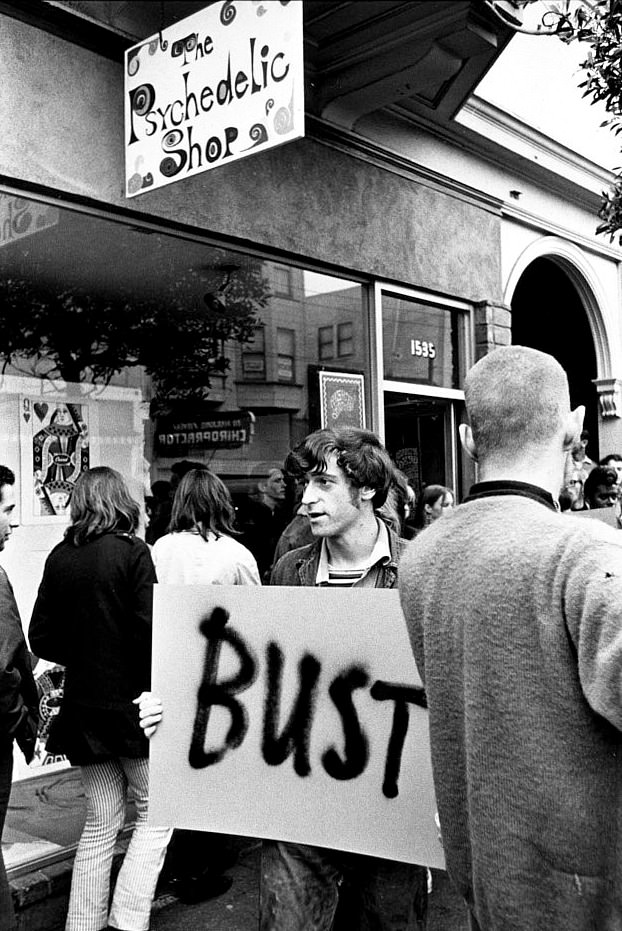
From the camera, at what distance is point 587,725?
1570 mm

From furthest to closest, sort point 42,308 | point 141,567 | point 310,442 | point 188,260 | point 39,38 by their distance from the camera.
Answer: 1. point 188,260
2. point 42,308
3. point 39,38
4. point 141,567
5. point 310,442

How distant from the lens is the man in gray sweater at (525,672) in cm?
157

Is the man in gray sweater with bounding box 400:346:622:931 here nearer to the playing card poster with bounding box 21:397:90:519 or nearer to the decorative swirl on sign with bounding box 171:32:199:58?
the decorative swirl on sign with bounding box 171:32:199:58

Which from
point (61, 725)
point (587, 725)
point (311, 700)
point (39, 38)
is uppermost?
point (39, 38)

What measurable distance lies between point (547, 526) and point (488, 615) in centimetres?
19

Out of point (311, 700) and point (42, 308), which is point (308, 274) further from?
point (311, 700)

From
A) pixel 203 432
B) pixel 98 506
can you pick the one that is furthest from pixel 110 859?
pixel 203 432

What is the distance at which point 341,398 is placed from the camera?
277 inches

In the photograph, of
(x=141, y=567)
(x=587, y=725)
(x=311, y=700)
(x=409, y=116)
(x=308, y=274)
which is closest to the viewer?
(x=587, y=725)

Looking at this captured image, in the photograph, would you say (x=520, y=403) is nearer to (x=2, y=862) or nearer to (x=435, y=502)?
(x=2, y=862)

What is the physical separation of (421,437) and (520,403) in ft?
20.8

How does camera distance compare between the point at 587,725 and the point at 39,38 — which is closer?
the point at 587,725

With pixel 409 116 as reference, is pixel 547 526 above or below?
below

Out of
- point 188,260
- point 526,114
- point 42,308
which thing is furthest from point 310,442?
point 526,114
